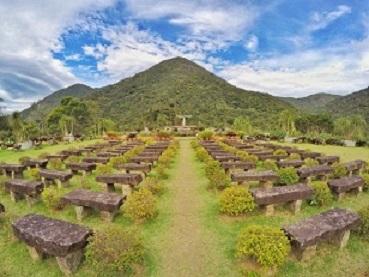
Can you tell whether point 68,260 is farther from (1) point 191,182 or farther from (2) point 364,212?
(1) point 191,182

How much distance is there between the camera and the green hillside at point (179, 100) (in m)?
65.3

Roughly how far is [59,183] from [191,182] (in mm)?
4768

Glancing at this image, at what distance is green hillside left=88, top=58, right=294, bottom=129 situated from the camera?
65.3m

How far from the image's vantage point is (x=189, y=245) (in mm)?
6395

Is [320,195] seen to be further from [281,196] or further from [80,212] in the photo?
[80,212]

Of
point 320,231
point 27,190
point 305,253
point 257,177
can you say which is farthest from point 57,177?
point 320,231

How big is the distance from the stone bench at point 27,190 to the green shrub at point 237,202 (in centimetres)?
539

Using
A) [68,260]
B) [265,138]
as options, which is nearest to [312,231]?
[68,260]

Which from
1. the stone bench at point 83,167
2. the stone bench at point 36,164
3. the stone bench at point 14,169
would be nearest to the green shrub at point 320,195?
the stone bench at point 83,167

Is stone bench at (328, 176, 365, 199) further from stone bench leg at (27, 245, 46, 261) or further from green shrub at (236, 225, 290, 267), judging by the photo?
stone bench leg at (27, 245, 46, 261)

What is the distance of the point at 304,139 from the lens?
33969mm

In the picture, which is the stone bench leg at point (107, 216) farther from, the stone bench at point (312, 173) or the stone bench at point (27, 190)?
the stone bench at point (312, 173)

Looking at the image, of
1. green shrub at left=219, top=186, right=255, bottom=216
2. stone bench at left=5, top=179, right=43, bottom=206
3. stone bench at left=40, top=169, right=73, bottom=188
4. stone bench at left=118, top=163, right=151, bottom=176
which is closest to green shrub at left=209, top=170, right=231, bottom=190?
green shrub at left=219, top=186, right=255, bottom=216

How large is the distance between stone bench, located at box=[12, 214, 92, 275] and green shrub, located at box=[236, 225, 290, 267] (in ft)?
8.96
